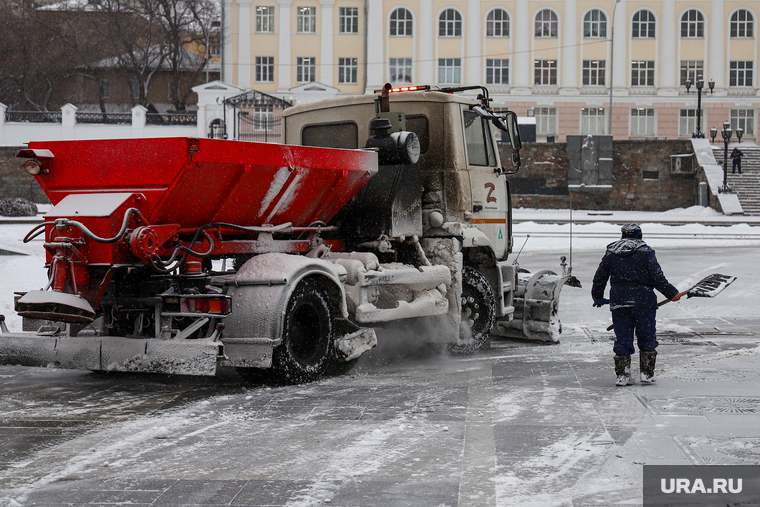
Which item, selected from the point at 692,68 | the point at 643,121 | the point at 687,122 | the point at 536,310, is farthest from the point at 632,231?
the point at 692,68

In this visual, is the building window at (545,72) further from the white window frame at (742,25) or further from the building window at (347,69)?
→ the white window frame at (742,25)

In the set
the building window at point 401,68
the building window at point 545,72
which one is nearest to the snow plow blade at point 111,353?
the building window at point 401,68

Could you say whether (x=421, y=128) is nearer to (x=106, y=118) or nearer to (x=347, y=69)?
(x=106, y=118)

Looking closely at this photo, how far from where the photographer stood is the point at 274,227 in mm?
8547

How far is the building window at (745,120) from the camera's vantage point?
60.1 m

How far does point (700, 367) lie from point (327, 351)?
3.62 meters

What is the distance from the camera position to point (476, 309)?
1055cm

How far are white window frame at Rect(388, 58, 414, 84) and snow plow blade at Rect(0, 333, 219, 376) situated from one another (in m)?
54.1

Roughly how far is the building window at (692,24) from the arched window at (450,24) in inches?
564

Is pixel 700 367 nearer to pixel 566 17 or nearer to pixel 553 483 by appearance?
pixel 553 483

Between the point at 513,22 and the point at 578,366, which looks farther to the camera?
the point at 513,22

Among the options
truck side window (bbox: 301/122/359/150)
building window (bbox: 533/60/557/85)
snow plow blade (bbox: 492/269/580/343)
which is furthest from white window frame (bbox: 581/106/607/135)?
truck side window (bbox: 301/122/359/150)

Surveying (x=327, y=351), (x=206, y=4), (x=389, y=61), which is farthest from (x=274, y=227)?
(x=206, y=4)

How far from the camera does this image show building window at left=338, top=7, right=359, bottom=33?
61.0 m
